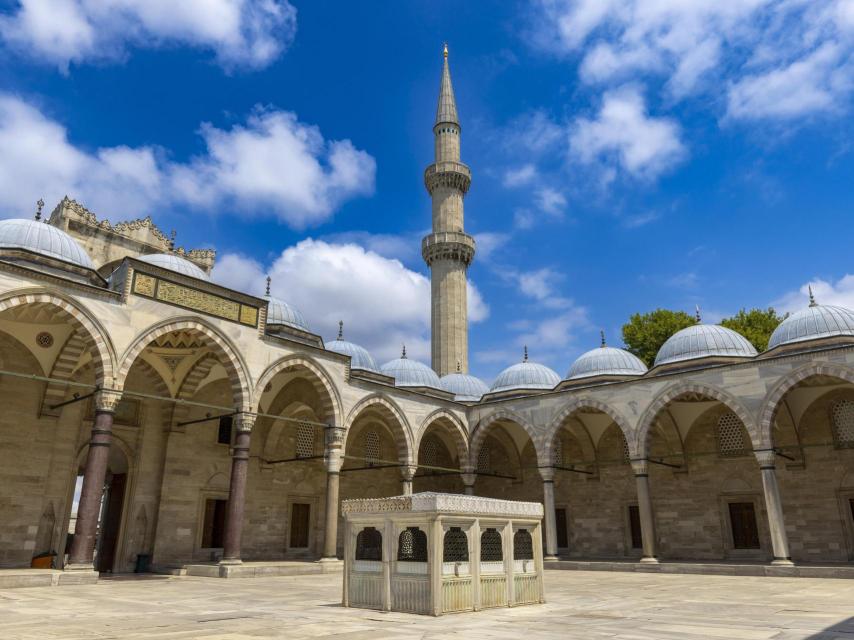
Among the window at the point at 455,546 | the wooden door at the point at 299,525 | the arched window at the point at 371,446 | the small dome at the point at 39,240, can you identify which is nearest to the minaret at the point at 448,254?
the arched window at the point at 371,446

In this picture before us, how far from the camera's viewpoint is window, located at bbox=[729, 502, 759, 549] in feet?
60.4

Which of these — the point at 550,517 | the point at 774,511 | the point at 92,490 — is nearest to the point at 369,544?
the point at 92,490

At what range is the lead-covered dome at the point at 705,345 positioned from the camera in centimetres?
1883

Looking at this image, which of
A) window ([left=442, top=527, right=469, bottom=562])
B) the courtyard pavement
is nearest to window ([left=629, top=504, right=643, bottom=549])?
the courtyard pavement

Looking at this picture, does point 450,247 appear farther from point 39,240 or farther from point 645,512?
point 39,240

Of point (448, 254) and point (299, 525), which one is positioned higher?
point (448, 254)

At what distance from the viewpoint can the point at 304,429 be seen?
20219 millimetres

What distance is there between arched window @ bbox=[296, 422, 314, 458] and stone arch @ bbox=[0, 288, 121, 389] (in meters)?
8.07

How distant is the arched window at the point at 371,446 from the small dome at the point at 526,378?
5.02m

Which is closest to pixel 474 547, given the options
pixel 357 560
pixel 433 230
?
pixel 357 560

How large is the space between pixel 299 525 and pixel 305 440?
2556mm

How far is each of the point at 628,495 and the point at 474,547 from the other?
14.8 metres

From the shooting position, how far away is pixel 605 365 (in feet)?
70.6

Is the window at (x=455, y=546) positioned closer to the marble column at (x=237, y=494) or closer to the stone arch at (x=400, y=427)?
the marble column at (x=237, y=494)
